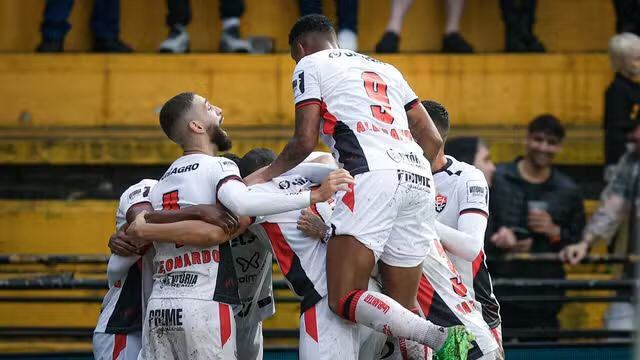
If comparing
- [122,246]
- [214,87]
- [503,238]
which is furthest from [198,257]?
[214,87]

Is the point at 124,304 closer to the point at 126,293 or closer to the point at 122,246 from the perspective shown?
the point at 126,293

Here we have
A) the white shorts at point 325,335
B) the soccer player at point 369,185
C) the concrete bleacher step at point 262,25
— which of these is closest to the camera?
the soccer player at point 369,185

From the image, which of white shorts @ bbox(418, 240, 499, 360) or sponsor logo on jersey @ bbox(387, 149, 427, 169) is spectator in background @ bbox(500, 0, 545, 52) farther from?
sponsor logo on jersey @ bbox(387, 149, 427, 169)

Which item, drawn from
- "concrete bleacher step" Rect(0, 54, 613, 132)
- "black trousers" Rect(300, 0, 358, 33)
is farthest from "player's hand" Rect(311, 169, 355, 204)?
"black trousers" Rect(300, 0, 358, 33)

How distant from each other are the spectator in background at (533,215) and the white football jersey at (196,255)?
374 centimetres

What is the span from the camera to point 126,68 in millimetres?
15031

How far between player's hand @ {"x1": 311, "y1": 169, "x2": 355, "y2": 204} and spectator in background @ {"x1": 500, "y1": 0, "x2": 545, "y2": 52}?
6.49 metres

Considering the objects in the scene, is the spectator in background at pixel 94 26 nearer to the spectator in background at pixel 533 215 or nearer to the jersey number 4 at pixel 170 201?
the spectator in background at pixel 533 215

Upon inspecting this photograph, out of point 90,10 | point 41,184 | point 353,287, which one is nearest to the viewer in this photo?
point 353,287

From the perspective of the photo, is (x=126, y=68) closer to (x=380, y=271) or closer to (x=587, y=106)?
(x=587, y=106)

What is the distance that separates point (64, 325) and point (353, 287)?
4.73m

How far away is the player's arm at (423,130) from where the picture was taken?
389 inches

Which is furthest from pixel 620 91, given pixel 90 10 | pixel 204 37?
pixel 90 10

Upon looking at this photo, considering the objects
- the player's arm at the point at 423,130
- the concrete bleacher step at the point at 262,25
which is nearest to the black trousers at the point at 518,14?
the concrete bleacher step at the point at 262,25
